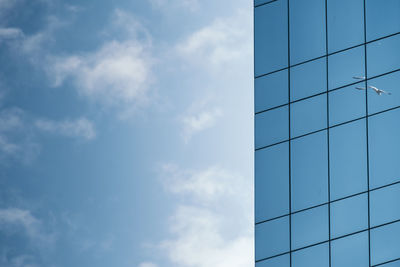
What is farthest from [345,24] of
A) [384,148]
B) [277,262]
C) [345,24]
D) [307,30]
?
[277,262]

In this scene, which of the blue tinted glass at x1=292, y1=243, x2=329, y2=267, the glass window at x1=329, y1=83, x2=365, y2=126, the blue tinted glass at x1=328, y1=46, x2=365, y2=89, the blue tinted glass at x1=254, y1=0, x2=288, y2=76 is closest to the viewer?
the blue tinted glass at x1=292, y1=243, x2=329, y2=267

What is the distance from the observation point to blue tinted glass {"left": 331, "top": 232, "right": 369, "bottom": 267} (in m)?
44.0

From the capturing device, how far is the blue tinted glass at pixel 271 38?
2016 inches

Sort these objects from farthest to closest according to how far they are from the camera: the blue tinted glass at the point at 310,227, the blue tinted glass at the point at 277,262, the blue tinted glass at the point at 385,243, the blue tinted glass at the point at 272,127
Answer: the blue tinted glass at the point at 272,127 → the blue tinted glass at the point at 277,262 → the blue tinted glass at the point at 310,227 → the blue tinted glass at the point at 385,243

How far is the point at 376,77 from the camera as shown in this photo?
47.3m

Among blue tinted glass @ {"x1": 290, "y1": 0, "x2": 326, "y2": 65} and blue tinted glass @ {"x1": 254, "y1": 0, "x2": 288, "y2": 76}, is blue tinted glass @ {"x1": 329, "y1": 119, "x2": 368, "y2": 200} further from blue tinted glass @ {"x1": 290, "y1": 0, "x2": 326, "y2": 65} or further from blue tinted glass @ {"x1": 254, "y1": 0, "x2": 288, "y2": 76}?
blue tinted glass @ {"x1": 254, "y1": 0, "x2": 288, "y2": 76}

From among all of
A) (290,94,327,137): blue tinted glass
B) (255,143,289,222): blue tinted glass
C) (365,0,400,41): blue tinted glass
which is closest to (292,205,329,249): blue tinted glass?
(255,143,289,222): blue tinted glass

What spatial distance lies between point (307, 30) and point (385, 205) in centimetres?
1091

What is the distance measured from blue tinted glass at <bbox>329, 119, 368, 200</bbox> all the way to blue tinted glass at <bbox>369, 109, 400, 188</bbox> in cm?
41

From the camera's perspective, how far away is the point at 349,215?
45.3 m

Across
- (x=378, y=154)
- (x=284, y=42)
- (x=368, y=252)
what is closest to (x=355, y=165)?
(x=378, y=154)

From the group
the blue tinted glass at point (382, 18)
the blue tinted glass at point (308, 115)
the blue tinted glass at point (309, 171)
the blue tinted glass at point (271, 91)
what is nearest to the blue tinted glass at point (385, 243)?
the blue tinted glass at point (309, 171)

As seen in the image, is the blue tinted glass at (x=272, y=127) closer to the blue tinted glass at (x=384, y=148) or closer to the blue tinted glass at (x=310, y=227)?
the blue tinted glass at (x=310, y=227)

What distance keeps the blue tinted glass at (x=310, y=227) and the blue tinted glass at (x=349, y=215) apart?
0.46 m
